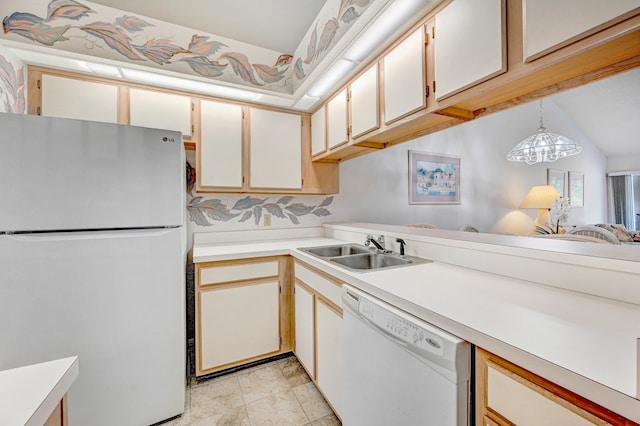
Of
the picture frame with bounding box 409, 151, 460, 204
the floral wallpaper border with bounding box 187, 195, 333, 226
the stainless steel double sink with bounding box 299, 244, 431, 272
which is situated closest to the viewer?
the stainless steel double sink with bounding box 299, 244, 431, 272

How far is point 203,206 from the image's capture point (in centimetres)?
231

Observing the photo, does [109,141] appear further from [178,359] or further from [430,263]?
[430,263]

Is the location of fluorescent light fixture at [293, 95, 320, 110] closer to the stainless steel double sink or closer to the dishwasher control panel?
the stainless steel double sink

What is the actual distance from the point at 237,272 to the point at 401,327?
4.41 feet

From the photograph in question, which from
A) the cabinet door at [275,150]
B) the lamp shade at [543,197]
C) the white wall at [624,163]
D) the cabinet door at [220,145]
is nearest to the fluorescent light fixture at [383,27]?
the cabinet door at [275,150]

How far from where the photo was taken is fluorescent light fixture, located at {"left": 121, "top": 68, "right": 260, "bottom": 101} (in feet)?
5.82

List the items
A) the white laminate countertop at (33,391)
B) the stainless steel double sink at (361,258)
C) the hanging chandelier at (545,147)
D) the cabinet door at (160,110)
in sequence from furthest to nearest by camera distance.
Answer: the hanging chandelier at (545,147) → the cabinet door at (160,110) → the stainless steel double sink at (361,258) → the white laminate countertop at (33,391)

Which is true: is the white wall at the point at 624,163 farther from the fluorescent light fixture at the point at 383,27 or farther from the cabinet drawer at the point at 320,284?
the cabinet drawer at the point at 320,284

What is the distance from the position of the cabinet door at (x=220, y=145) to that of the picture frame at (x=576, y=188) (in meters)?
6.66

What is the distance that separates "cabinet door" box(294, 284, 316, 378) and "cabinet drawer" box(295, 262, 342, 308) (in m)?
0.08

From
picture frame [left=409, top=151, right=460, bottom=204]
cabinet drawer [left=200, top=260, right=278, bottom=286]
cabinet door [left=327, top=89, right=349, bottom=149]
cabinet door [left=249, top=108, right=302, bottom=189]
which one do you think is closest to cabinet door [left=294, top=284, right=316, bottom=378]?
cabinet drawer [left=200, top=260, right=278, bottom=286]

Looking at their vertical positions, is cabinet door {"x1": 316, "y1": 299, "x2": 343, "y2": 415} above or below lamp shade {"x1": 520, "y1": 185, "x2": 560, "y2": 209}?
below

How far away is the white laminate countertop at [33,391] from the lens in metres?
0.48

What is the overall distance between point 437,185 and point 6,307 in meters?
4.10
